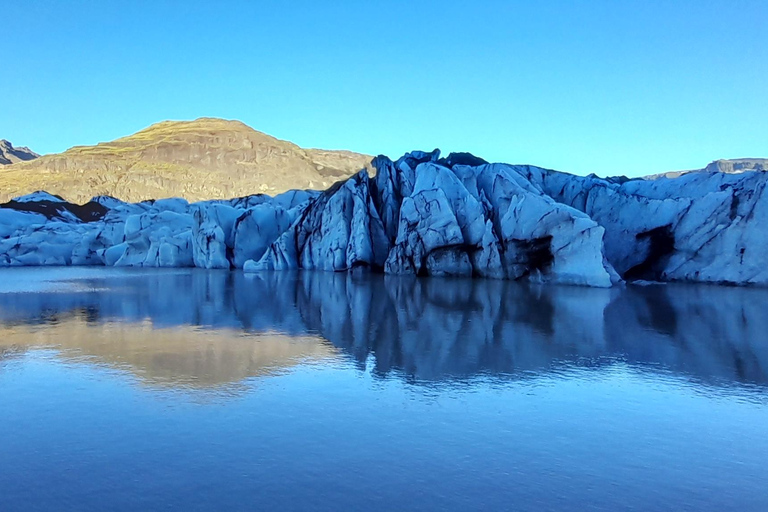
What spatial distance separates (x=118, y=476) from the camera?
3.28 meters

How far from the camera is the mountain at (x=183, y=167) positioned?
69.6 metres

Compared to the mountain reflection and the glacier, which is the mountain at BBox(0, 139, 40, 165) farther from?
the mountain reflection

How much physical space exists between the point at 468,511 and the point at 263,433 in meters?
1.71

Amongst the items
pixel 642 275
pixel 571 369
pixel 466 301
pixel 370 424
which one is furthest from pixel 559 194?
pixel 370 424

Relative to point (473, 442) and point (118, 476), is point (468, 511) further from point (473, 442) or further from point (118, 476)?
point (118, 476)

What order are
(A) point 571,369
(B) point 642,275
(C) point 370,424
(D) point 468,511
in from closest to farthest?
(D) point 468,511, (C) point 370,424, (A) point 571,369, (B) point 642,275

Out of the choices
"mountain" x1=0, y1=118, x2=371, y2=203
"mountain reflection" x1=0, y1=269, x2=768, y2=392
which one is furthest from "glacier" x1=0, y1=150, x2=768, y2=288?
"mountain" x1=0, y1=118, x2=371, y2=203

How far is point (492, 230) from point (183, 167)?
67049mm

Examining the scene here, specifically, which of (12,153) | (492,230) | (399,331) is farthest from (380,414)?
(12,153)

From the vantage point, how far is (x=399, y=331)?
8594mm

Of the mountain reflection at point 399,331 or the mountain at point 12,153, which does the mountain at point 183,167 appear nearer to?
the mountain reflection at point 399,331

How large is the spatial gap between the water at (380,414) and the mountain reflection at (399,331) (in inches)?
2.3

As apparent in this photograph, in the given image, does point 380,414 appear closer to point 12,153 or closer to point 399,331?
point 399,331

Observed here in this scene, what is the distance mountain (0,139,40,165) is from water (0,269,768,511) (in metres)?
160
